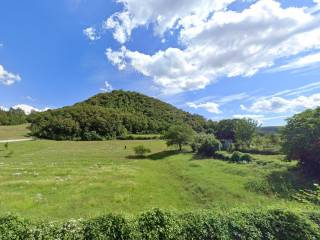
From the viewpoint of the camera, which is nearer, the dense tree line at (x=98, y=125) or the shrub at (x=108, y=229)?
the shrub at (x=108, y=229)

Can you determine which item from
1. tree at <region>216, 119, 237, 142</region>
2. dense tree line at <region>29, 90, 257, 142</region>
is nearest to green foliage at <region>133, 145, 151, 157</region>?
dense tree line at <region>29, 90, 257, 142</region>

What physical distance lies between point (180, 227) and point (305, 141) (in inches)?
1219

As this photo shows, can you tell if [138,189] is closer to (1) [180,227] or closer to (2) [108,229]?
(1) [180,227]

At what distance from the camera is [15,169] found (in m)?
47.4

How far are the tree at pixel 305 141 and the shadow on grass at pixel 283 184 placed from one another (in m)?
1.63

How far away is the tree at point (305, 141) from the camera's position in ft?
117

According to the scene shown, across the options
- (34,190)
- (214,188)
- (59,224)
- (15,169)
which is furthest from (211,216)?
(15,169)


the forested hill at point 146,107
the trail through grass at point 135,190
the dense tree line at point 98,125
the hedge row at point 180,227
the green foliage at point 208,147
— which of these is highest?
the forested hill at point 146,107

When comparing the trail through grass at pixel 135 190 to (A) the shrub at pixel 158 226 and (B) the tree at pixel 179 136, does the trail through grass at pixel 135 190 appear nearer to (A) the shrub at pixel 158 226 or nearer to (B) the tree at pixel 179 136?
(A) the shrub at pixel 158 226

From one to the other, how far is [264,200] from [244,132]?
171 feet

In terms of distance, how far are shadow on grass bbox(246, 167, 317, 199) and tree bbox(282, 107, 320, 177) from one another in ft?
5.36

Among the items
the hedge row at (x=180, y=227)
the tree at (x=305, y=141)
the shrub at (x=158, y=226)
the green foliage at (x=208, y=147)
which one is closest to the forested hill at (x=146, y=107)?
the green foliage at (x=208, y=147)

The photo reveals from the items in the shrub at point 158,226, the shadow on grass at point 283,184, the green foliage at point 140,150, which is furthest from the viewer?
the green foliage at point 140,150

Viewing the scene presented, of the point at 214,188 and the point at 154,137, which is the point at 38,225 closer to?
the point at 214,188
